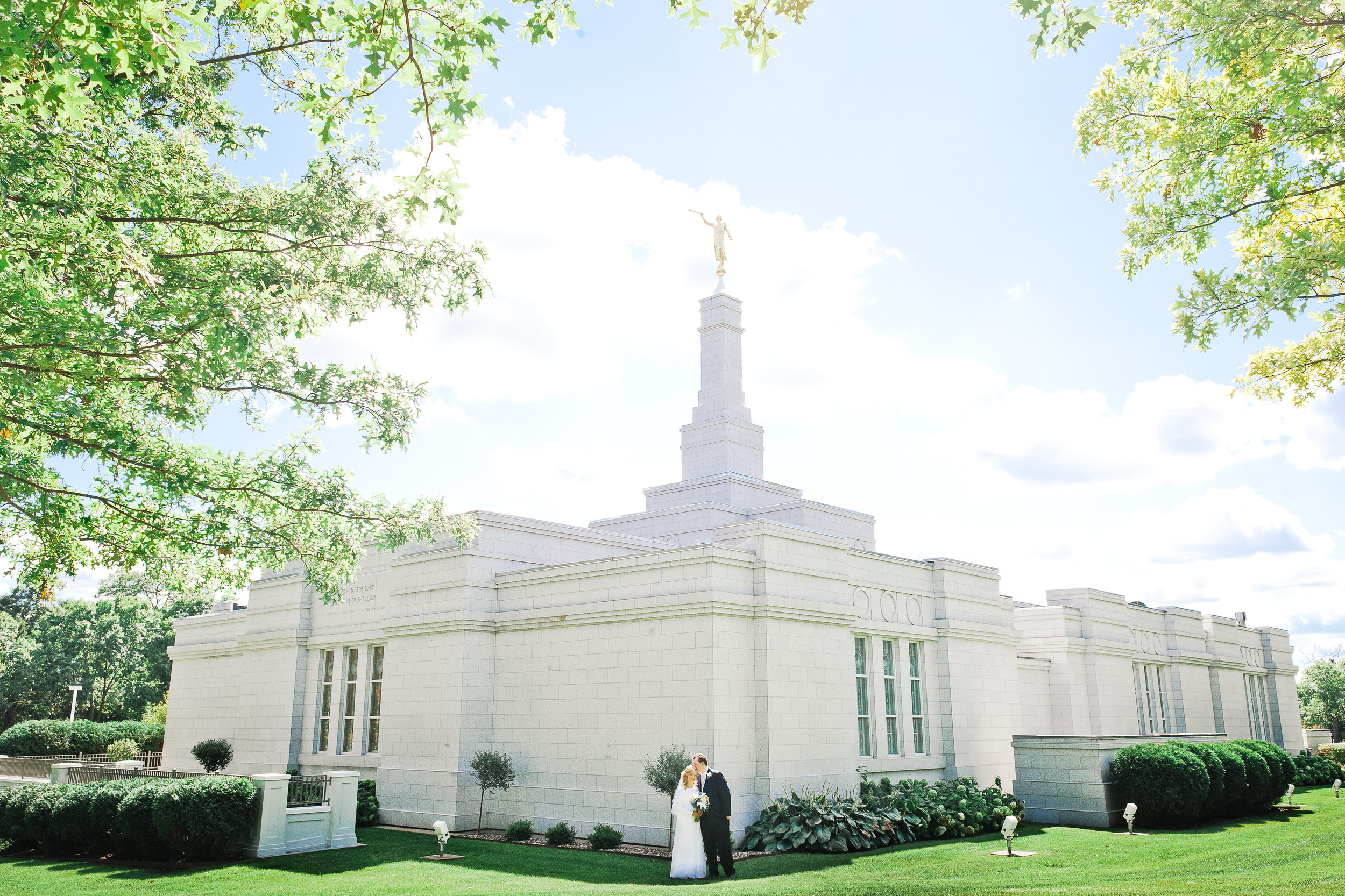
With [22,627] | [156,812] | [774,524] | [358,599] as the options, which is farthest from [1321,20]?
[22,627]

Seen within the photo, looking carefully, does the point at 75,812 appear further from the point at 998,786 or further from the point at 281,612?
the point at 998,786

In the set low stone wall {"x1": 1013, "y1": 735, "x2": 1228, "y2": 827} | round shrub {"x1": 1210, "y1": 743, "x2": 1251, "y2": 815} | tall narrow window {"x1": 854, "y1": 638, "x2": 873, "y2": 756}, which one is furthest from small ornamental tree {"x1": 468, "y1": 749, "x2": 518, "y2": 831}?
round shrub {"x1": 1210, "y1": 743, "x2": 1251, "y2": 815}

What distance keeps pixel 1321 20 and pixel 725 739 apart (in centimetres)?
1178

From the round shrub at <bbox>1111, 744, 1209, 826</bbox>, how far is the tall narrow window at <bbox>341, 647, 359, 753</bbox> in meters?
16.0

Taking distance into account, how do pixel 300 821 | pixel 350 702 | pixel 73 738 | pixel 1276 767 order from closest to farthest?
pixel 300 821 < pixel 1276 767 < pixel 350 702 < pixel 73 738

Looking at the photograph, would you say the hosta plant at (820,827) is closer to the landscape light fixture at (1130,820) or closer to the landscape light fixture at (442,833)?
the landscape light fixture at (1130,820)

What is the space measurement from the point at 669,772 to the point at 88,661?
4495 cm

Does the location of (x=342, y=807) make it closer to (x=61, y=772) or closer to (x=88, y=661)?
(x=61, y=772)

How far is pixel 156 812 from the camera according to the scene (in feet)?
46.7

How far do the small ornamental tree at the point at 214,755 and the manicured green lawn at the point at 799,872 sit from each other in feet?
22.7

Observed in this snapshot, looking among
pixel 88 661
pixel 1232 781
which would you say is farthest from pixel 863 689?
pixel 88 661

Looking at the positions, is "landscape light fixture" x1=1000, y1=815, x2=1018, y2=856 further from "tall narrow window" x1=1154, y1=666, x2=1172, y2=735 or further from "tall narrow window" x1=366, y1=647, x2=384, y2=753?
"tall narrow window" x1=1154, y1=666, x2=1172, y2=735

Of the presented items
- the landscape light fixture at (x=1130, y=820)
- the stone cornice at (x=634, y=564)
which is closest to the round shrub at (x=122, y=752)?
the stone cornice at (x=634, y=564)

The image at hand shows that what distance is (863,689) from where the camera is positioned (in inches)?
721
